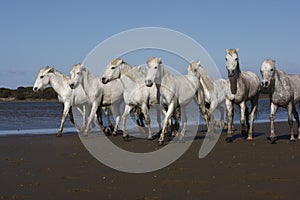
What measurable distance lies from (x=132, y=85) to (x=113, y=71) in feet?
2.46

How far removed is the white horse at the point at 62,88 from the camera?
17.8 metres

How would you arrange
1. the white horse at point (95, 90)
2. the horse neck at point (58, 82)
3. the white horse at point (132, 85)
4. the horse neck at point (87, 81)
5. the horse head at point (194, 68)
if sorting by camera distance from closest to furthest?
the white horse at point (132, 85), the horse head at point (194, 68), the white horse at point (95, 90), the horse neck at point (87, 81), the horse neck at point (58, 82)

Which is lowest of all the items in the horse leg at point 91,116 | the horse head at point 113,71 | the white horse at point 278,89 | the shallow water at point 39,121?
the shallow water at point 39,121

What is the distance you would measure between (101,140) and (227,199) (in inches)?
368

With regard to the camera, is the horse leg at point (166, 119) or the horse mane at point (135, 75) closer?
the horse leg at point (166, 119)

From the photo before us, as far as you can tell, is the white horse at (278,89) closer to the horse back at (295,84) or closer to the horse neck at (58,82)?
the horse back at (295,84)

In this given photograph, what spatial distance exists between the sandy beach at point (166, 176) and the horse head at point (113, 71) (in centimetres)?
335

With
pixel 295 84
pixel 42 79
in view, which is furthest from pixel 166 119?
pixel 42 79

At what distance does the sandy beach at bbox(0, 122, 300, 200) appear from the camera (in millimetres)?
7164

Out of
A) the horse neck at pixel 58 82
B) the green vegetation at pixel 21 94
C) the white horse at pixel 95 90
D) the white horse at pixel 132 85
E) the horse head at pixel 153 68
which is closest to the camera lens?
the horse head at pixel 153 68

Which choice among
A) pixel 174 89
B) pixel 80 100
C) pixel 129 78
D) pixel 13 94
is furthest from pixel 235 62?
pixel 13 94

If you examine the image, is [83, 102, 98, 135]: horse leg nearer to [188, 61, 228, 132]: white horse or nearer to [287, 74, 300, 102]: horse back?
[188, 61, 228, 132]: white horse

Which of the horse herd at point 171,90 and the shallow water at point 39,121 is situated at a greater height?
the horse herd at point 171,90

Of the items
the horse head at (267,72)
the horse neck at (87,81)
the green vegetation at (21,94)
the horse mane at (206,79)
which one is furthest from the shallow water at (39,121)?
the green vegetation at (21,94)
